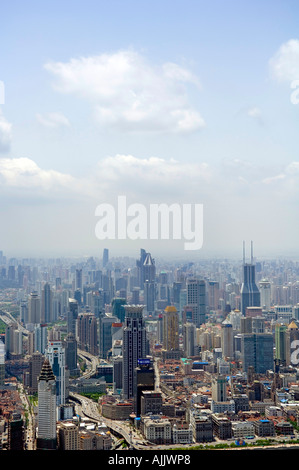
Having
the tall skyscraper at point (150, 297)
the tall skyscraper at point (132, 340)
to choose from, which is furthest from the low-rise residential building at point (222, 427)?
the tall skyscraper at point (150, 297)

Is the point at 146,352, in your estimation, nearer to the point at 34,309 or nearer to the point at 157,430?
the point at 34,309

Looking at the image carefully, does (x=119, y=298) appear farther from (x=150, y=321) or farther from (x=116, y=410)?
(x=116, y=410)

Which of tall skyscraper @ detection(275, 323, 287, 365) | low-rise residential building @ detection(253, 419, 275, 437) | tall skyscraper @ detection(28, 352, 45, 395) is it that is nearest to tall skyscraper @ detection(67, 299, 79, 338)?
tall skyscraper @ detection(28, 352, 45, 395)

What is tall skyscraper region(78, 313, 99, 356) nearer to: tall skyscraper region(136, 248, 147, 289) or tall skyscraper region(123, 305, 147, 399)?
tall skyscraper region(123, 305, 147, 399)

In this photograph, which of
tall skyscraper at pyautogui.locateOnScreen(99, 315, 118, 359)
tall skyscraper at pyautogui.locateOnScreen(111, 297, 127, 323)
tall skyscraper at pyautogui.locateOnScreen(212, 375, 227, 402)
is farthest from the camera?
tall skyscraper at pyautogui.locateOnScreen(99, 315, 118, 359)

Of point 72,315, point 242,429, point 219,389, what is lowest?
point 242,429

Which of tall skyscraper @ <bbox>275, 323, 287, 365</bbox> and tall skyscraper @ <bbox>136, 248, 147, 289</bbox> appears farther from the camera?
tall skyscraper @ <bbox>275, 323, 287, 365</bbox>

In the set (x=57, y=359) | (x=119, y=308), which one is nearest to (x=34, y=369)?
(x=57, y=359)

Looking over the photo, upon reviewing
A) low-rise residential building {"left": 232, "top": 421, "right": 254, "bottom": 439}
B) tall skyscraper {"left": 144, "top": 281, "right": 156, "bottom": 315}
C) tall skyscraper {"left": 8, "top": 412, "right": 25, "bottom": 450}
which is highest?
tall skyscraper {"left": 144, "top": 281, "right": 156, "bottom": 315}
